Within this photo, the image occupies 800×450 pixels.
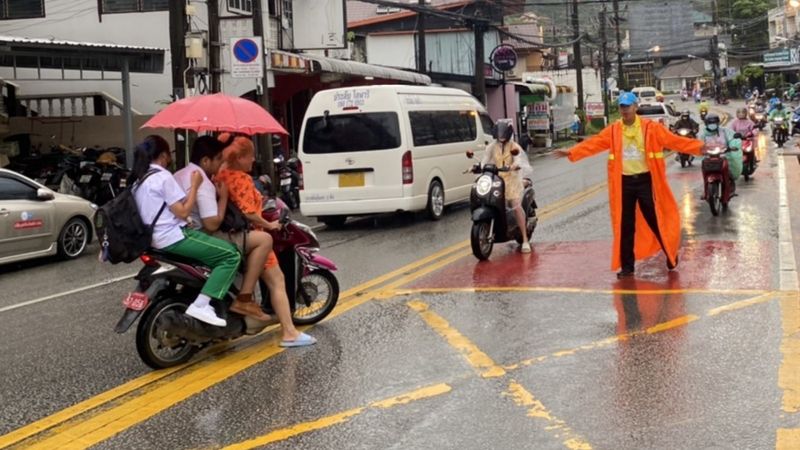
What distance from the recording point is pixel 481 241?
9.62 meters

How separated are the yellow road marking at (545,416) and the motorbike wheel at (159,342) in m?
2.37

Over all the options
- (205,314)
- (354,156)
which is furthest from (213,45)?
(205,314)

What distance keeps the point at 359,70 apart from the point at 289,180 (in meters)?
7.19

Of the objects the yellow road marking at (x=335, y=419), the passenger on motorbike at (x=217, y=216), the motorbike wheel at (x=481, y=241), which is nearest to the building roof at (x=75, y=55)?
the motorbike wheel at (x=481, y=241)

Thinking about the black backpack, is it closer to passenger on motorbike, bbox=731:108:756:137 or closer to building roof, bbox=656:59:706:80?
passenger on motorbike, bbox=731:108:756:137

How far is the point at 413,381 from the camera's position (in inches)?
211

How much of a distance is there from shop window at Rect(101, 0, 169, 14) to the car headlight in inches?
663

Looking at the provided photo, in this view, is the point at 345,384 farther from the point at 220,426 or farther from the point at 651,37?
the point at 651,37

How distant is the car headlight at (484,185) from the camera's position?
388 inches

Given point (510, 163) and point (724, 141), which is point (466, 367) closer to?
point (510, 163)

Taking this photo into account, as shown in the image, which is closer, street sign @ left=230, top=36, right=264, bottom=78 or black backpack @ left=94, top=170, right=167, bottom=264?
black backpack @ left=94, top=170, right=167, bottom=264

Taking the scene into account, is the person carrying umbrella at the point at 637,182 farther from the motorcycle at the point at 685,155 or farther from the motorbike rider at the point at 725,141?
the motorcycle at the point at 685,155

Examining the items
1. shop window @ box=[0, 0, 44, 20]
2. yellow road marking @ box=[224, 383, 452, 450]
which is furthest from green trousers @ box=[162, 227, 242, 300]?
shop window @ box=[0, 0, 44, 20]

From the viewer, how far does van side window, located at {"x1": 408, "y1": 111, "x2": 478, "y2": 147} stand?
13695mm
